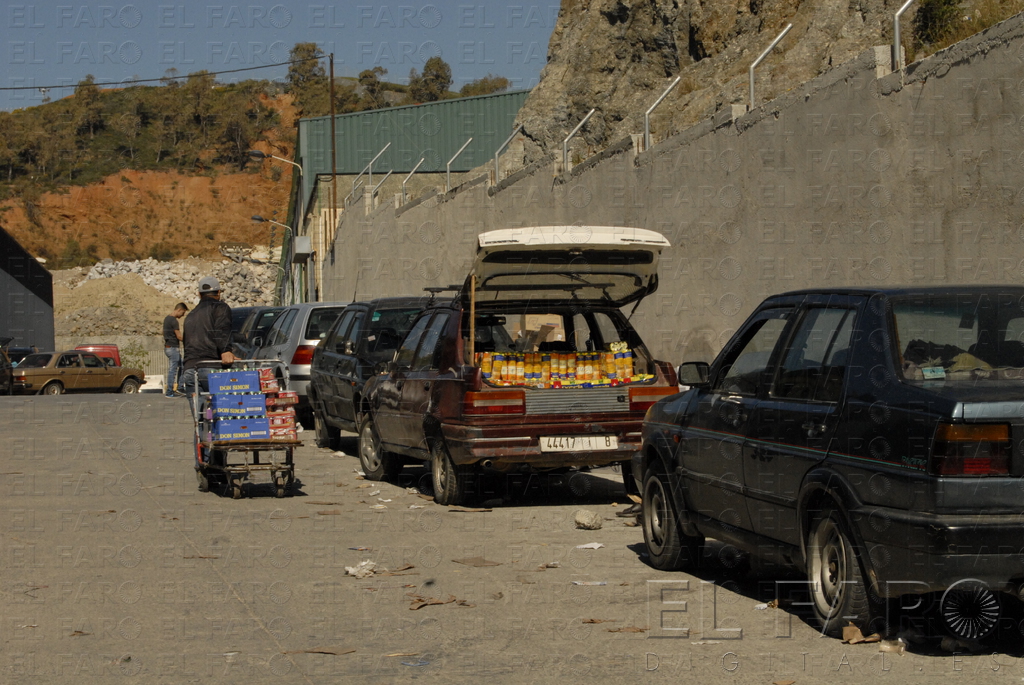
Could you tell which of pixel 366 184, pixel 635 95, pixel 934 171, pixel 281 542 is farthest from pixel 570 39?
pixel 281 542

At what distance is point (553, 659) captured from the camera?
18.9ft

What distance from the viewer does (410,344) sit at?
1238 centimetres

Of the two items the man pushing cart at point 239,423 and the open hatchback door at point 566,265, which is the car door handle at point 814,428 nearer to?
the open hatchback door at point 566,265

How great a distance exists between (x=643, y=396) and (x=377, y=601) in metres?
4.35

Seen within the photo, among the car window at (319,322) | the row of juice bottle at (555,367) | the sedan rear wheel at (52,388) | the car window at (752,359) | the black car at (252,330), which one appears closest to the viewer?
the car window at (752,359)

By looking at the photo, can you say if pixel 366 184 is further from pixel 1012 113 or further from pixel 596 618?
pixel 596 618

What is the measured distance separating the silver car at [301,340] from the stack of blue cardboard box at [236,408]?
630 centimetres

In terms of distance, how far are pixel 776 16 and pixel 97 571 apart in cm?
2131

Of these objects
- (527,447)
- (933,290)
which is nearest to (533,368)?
(527,447)

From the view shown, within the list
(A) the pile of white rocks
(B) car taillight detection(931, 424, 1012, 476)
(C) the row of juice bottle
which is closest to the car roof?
(B) car taillight detection(931, 424, 1012, 476)

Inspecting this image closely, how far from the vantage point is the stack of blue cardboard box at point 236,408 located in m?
11.5

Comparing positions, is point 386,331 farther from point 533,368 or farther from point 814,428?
point 814,428

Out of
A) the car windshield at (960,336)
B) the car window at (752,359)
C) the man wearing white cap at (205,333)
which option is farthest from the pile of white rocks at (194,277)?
the car windshield at (960,336)

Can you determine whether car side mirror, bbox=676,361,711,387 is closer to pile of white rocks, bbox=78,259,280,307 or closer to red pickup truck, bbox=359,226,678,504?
red pickup truck, bbox=359,226,678,504
